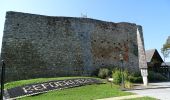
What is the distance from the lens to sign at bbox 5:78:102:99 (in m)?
14.5

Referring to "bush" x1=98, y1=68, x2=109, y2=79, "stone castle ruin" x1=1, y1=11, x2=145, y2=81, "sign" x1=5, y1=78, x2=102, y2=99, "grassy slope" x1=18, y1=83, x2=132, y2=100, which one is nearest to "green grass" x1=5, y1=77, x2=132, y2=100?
"grassy slope" x1=18, y1=83, x2=132, y2=100

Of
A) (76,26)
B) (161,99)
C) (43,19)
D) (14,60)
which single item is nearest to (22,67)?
(14,60)

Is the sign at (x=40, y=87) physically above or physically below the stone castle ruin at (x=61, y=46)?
below

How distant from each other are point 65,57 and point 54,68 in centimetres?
158

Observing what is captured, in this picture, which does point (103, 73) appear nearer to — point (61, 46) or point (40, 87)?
point (61, 46)

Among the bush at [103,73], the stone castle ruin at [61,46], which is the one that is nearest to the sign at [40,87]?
the stone castle ruin at [61,46]

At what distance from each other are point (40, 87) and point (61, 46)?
26.2ft

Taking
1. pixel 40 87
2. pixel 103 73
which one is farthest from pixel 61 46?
pixel 40 87

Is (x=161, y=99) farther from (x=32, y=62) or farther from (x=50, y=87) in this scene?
(x=32, y=62)

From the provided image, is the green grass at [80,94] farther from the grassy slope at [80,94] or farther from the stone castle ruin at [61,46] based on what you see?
the stone castle ruin at [61,46]

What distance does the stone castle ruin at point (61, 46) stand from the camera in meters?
21.3

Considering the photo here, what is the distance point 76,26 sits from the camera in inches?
971

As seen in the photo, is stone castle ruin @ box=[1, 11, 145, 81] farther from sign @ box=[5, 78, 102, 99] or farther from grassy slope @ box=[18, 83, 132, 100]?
grassy slope @ box=[18, 83, 132, 100]

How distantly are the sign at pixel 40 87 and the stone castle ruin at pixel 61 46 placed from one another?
4.77m
